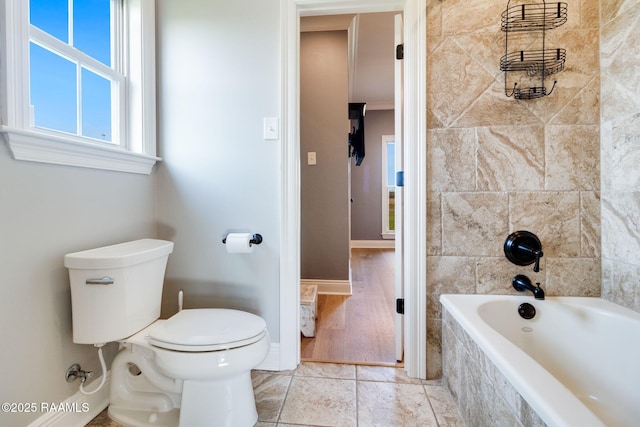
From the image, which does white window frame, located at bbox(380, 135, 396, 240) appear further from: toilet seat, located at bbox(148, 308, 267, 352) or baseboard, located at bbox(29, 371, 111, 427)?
baseboard, located at bbox(29, 371, 111, 427)

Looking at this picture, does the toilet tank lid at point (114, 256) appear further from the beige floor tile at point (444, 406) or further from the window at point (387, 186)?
the window at point (387, 186)

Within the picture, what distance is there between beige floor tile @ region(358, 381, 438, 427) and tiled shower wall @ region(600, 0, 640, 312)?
99 cm

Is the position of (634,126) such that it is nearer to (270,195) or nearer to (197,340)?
(270,195)

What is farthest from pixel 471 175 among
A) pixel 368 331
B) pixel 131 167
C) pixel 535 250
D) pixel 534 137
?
pixel 131 167

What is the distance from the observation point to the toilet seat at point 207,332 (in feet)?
3.42

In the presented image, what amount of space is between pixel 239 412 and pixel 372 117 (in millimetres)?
5244

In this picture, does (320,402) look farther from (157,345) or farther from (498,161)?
(498,161)

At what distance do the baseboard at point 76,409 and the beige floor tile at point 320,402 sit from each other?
80 centimetres

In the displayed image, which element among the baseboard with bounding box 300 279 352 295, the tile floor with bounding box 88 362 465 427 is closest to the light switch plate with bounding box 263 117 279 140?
the tile floor with bounding box 88 362 465 427

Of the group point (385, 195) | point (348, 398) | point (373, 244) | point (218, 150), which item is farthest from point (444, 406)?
point (385, 195)

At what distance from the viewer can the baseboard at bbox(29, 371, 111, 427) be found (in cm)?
103

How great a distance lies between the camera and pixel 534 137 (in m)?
1.39

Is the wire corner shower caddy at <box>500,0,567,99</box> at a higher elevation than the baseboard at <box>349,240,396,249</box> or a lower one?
higher

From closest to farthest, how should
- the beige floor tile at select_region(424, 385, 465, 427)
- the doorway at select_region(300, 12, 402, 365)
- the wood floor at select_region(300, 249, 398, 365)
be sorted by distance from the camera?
1. the beige floor tile at select_region(424, 385, 465, 427)
2. the wood floor at select_region(300, 249, 398, 365)
3. the doorway at select_region(300, 12, 402, 365)
